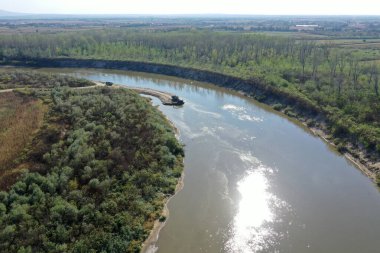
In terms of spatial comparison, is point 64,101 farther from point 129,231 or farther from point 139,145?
point 129,231

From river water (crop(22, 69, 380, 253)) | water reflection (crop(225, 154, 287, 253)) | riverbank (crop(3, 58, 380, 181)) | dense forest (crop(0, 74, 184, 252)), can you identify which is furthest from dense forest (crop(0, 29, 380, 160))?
dense forest (crop(0, 74, 184, 252))

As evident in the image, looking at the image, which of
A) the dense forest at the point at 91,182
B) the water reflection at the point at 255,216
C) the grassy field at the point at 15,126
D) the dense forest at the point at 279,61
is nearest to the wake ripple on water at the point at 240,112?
the dense forest at the point at 279,61

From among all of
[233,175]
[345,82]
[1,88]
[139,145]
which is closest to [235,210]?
[233,175]

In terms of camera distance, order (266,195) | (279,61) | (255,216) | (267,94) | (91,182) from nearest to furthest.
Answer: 1. (255,216)
2. (91,182)
3. (266,195)
4. (267,94)
5. (279,61)

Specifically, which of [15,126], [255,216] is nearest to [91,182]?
[255,216]

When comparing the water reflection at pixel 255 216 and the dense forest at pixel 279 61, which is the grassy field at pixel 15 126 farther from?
the dense forest at pixel 279 61

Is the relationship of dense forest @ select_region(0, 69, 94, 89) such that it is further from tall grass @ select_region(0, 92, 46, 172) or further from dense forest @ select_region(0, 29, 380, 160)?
dense forest @ select_region(0, 29, 380, 160)

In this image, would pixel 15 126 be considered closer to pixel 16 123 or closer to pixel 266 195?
pixel 16 123
